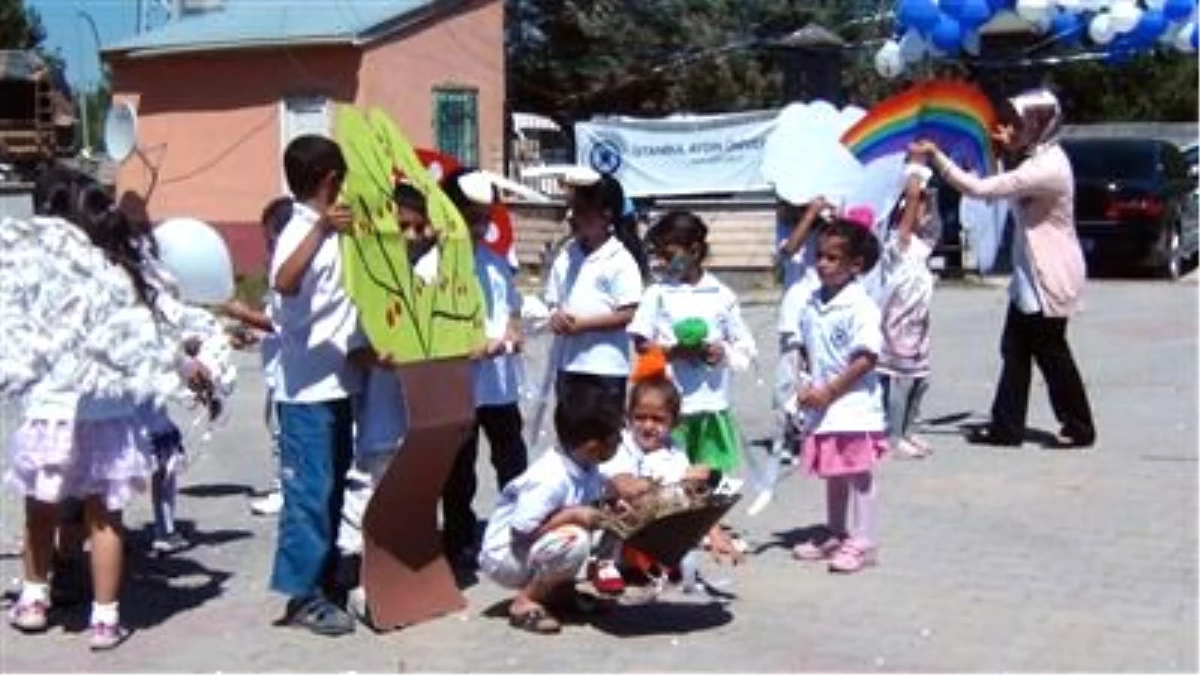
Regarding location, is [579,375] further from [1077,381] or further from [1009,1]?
[1009,1]

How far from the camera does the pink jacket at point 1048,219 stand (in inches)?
366

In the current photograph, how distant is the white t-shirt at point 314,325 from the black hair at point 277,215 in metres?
0.49

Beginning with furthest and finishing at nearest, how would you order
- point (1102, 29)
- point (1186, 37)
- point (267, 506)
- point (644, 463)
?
point (1186, 37)
point (1102, 29)
point (267, 506)
point (644, 463)

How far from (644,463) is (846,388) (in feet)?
3.18

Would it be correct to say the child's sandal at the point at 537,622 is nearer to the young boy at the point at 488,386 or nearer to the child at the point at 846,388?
the young boy at the point at 488,386

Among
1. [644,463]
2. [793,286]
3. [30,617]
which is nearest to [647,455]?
[644,463]

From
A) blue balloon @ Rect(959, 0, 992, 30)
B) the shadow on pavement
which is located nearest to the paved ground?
the shadow on pavement

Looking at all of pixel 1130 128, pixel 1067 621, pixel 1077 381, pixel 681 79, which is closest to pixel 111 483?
pixel 1067 621

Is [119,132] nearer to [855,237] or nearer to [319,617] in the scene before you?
[855,237]

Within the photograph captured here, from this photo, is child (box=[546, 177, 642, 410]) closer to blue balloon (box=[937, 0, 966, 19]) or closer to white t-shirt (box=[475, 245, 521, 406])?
white t-shirt (box=[475, 245, 521, 406])

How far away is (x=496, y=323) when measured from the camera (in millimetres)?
6941

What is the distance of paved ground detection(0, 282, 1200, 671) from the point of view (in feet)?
19.1

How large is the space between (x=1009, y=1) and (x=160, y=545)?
965cm

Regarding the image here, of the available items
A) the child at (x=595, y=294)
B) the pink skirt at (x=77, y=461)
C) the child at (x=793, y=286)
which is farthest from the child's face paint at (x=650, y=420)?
the pink skirt at (x=77, y=461)
